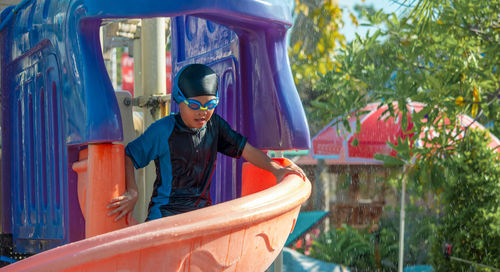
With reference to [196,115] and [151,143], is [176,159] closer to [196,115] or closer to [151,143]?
[151,143]

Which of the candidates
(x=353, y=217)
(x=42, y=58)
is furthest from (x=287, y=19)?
(x=353, y=217)

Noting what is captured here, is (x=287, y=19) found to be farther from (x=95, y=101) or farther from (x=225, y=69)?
(x=95, y=101)

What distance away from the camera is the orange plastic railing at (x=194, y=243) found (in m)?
1.65

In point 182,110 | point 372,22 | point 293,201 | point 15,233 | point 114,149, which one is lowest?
point 15,233

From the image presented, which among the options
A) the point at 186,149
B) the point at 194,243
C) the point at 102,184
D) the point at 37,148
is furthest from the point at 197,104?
the point at 37,148

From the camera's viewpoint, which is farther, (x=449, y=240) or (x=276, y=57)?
(x=449, y=240)

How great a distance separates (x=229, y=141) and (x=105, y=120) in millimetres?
583

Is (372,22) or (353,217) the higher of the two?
(372,22)

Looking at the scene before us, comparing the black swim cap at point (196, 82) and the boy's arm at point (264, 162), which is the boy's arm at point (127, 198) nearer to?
the black swim cap at point (196, 82)

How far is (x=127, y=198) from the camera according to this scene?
241 cm

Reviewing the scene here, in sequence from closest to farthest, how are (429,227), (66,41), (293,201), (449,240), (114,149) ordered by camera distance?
(293,201) → (114,149) → (66,41) → (449,240) → (429,227)

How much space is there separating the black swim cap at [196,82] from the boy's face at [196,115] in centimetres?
2

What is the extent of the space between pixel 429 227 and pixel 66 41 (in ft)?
29.3

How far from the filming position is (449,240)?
25.0 ft
